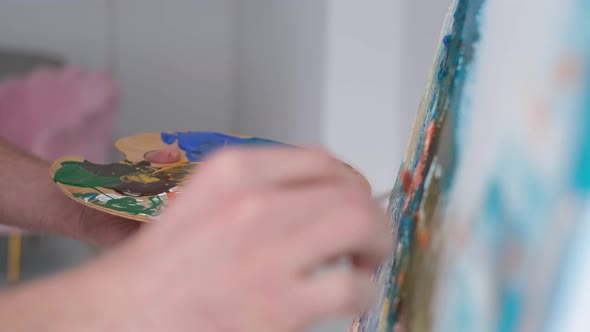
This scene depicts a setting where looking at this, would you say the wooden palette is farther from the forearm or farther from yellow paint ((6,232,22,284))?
yellow paint ((6,232,22,284))

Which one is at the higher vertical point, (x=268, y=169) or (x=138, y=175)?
(x=268, y=169)

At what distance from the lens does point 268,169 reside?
1.15 ft

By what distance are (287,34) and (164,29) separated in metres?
1.32

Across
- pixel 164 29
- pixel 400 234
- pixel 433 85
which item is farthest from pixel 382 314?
pixel 164 29

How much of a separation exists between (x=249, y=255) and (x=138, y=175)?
0.46 metres

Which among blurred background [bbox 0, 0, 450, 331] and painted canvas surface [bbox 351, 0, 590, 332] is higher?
painted canvas surface [bbox 351, 0, 590, 332]

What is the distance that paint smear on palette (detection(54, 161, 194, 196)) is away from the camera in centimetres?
71

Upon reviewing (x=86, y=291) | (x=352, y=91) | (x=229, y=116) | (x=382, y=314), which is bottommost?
(x=229, y=116)

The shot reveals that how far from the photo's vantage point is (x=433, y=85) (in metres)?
0.63

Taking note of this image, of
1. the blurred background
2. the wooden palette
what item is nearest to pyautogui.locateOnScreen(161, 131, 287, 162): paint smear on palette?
the wooden palette

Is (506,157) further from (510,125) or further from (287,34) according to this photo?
(287,34)

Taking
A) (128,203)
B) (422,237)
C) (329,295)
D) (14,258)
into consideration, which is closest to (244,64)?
(14,258)

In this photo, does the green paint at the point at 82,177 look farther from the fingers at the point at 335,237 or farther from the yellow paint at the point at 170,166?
the fingers at the point at 335,237

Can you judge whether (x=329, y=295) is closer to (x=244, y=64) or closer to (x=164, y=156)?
(x=164, y=156)
